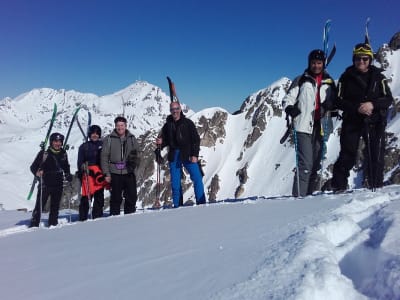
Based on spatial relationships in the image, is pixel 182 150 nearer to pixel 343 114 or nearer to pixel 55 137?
pixel 55 137

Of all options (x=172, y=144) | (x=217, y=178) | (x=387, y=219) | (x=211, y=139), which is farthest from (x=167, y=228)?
(x=211, y=139)

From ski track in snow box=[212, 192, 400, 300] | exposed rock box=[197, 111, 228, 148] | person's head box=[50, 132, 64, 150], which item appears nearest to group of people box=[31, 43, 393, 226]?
person's head box=[50, 132, 64, 150]

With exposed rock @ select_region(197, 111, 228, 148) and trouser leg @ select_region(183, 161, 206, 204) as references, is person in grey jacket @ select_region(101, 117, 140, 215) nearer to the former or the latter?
trouser leg @ select_region(183, 161, 206, 204)

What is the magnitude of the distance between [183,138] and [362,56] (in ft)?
13.9

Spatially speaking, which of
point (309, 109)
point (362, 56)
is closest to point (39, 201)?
point (309, 109)

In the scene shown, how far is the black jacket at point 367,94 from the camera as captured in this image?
6395 millimetres

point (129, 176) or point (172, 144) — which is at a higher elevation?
point (172, 144)

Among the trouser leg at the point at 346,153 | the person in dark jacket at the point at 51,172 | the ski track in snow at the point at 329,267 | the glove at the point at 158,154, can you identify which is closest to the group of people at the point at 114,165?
the person in dark jacket at the point at 51,172

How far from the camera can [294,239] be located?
325 cm

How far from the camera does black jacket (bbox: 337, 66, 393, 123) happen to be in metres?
6.39

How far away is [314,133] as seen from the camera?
23.2 feet

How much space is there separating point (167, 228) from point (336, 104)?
12.9 ft

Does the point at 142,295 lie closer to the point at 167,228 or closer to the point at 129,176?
the point at 167,228

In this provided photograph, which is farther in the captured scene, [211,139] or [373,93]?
[211,139]
